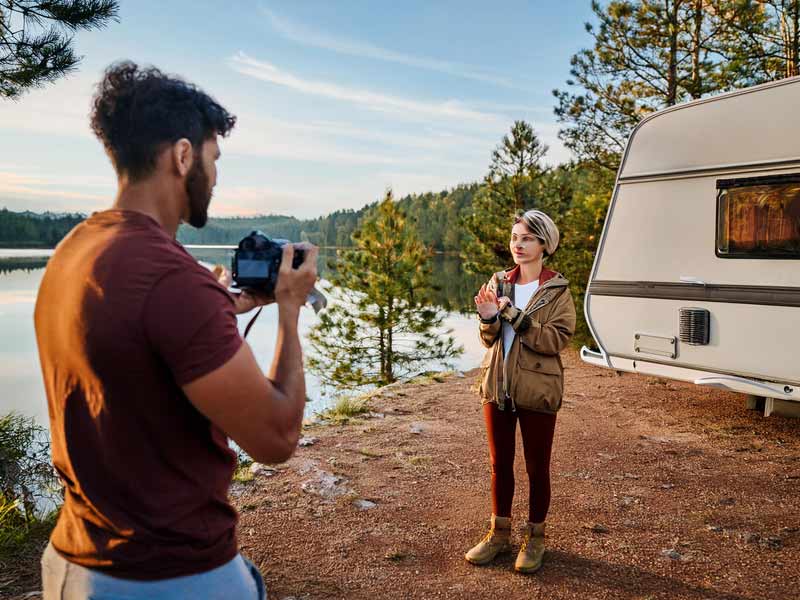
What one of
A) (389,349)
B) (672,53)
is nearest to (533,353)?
(672,53)

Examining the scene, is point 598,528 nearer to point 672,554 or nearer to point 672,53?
point 672,554

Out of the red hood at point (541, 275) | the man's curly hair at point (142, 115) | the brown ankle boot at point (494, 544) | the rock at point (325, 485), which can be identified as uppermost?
the man's curly hair at point (142, 115)

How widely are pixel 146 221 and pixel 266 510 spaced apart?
11.9 ft

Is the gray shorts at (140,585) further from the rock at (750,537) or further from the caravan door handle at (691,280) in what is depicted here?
the caravan door handle at (691,280)

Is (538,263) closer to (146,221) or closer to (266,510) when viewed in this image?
A: (266,510)

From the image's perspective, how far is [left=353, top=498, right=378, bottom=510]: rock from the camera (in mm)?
4590

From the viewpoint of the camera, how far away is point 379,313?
805 inches

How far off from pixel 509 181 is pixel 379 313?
6105mm

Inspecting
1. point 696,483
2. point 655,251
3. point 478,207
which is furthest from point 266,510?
point 478,207

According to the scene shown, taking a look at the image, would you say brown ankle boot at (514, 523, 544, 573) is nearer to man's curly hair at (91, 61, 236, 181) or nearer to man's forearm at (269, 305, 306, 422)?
man's forearm at (269, 305, 306, 422)

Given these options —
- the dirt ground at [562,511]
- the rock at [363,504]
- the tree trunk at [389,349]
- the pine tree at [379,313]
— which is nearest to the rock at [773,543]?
the dirt ground at [562,511]

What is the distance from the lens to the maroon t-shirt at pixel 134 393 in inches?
45.2

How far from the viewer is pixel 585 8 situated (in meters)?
13.4

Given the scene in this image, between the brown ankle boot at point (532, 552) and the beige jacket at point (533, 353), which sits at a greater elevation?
the beige jacket at point (533, 353)
